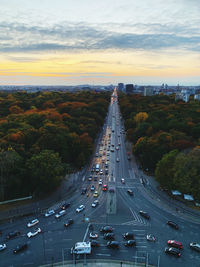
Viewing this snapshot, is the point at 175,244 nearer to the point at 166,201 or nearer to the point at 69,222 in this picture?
the point at 166,201

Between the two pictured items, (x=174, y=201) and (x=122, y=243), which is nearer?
(x=122, y=243)

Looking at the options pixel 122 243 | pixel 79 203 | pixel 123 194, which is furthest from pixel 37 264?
pixel 123 194

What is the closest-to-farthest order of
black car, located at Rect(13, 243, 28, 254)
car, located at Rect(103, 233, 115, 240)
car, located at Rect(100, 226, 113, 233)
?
black car, located at Rect(13, 243, 28, 254) < car, located at Rect(103, 233, 115, 240) < car, located at Rect(100, 226, 113, 233)

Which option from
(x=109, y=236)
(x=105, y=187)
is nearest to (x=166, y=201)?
(x=105, y=187)

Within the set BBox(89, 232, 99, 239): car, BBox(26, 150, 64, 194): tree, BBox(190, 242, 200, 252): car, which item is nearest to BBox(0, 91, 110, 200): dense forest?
BBox(26, 150, 64, 194): tree

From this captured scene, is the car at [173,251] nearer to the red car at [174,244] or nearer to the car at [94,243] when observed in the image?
the red car at [174,244]

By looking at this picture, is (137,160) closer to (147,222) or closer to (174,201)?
(174,201)

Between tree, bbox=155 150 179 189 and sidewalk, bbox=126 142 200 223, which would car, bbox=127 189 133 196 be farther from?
tree, bbox=155 150 179 189

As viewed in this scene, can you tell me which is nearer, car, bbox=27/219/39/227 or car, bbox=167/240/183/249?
car, bbox=167/240/183/249
